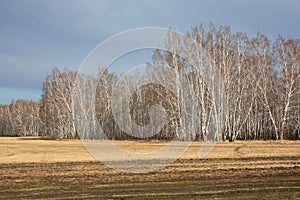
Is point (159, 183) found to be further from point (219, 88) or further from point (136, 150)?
point (219, 88)

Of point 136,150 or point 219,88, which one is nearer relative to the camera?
point 136,150

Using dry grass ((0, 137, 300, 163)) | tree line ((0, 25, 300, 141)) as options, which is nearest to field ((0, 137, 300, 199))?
dry grass ((0, 137, 300, 163))

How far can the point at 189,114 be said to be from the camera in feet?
130

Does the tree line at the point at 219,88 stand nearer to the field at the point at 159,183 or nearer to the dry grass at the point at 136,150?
the dry grass at the point at 136,150

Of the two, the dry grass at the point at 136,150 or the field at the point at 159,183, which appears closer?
the field at the point at 159,183

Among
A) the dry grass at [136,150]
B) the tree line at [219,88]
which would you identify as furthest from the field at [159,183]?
the tree line at [219,88]

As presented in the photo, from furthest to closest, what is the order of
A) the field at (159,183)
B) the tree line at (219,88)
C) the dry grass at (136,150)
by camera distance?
the tree line at (219,88) → the dry grass at (136,150) → the field at (159,183)

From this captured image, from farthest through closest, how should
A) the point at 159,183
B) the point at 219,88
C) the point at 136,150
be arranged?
the point at 219,88 < the point at 136,150 < the point at 159,183

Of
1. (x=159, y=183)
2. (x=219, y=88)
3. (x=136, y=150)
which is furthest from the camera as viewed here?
(x=219, y=88)

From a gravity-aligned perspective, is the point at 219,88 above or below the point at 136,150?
above

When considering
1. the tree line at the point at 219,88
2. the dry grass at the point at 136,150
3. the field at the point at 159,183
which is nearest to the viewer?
the field at the point at 159,183

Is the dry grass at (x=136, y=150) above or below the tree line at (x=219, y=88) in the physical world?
below

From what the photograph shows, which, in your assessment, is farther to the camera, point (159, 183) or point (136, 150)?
point (136, 150)

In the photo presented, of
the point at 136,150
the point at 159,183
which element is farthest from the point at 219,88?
the point at 159,183
